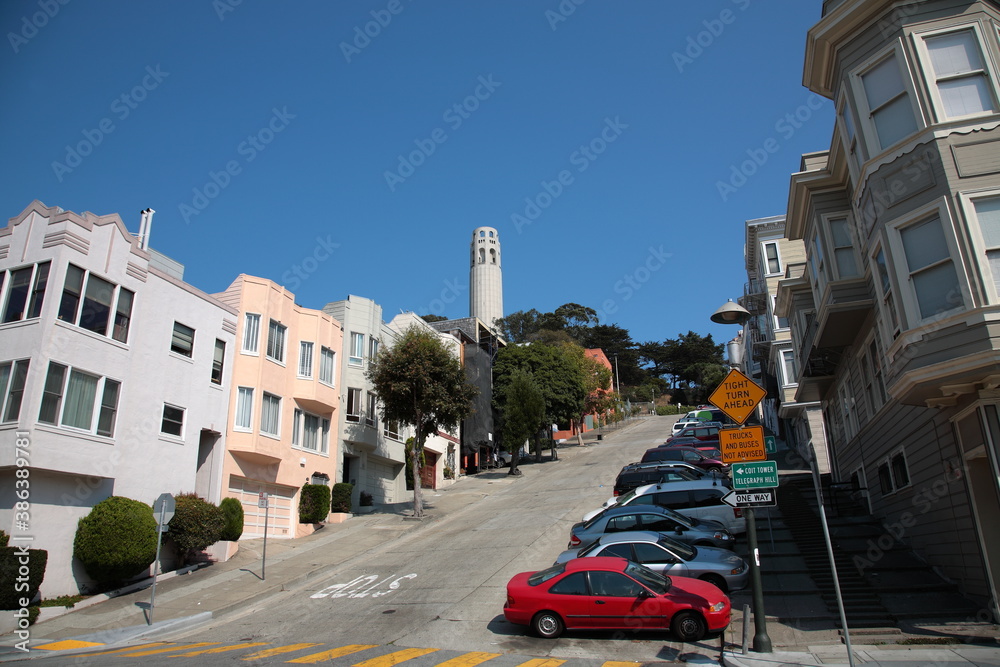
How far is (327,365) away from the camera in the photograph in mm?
31406

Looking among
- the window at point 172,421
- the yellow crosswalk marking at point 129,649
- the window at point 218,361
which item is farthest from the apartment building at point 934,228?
the window at point 218,361

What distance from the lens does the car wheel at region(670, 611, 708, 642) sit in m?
11.8

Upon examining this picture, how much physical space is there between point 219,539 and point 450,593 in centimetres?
1047

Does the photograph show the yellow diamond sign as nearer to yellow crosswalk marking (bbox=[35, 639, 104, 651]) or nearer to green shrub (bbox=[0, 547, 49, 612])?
yellow crosswalk marking (bbox=[35, 639, 104, 651])

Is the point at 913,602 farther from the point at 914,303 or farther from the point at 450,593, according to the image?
the point at 450,593

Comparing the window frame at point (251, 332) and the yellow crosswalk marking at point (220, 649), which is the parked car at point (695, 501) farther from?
the window frame at point (251, 332)

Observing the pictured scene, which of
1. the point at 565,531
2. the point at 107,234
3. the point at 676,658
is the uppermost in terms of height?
the point at 107,234

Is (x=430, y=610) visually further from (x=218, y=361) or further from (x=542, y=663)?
(x=218, y=361)

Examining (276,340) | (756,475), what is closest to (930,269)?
(756,475)

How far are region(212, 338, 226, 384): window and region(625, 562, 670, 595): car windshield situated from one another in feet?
59.4

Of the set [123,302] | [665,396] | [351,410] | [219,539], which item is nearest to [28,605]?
[219,539]

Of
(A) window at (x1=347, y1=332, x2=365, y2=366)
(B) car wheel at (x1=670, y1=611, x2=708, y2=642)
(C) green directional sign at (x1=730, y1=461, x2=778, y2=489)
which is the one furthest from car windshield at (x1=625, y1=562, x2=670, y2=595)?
(A) window at (x1=347, y1=332, x2=365, y2=366)

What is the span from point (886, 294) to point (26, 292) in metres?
21.8

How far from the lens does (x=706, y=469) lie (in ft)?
95.6
